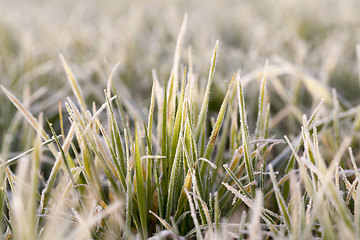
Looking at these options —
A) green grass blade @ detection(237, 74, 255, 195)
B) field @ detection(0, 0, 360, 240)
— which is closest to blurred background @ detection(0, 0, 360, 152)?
field @ detection(0, 0, 360, 240)

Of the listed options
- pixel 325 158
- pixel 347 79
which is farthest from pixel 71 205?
pixel 347 79

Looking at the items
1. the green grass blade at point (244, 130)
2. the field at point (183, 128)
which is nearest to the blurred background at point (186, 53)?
the field at point (183, 128)

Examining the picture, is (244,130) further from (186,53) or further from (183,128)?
(186,53)

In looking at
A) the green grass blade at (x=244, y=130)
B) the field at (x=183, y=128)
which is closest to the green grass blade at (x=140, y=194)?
the field at (x=183, y=128)

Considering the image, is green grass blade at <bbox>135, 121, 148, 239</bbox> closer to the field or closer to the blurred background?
the field

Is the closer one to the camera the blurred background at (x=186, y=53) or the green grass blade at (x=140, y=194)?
the green grass blade at (x=140, y=194)

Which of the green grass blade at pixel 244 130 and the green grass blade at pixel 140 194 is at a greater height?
the green grass blade at pixel 244 130

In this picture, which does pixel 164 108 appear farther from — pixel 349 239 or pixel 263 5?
pixel 263 5

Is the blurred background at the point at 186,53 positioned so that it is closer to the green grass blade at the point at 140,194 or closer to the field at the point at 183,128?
the field at the point at 183,128
